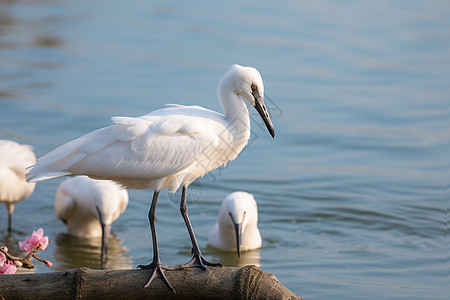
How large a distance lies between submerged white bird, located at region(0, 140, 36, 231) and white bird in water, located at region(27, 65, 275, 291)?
417cm

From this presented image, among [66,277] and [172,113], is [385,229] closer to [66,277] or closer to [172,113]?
[172,113]

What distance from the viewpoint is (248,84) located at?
5.59 meters

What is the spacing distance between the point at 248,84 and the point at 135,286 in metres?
1.65

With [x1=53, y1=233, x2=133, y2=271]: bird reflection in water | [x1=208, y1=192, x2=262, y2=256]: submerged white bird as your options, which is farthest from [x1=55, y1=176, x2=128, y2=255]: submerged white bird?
[x1=208, y1=192, x2=262, y2=256]: submerged white bird

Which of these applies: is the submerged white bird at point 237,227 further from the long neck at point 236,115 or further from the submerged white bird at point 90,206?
the long neck at point 236,115

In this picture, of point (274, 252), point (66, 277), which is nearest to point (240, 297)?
point (66, 277)

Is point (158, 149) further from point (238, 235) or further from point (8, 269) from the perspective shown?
point (238, 235)

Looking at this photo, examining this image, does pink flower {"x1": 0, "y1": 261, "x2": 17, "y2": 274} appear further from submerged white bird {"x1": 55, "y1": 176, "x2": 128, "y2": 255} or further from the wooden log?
submerged white bird {"x1": 55, "y1": 176, "x2": 128, "y2": 255}

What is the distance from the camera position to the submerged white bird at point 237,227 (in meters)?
8.52

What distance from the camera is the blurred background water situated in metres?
8.80

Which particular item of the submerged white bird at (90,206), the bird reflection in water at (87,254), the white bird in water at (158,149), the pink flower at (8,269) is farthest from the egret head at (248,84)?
the submerged white bird at (90,206)

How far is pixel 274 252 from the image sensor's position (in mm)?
8875

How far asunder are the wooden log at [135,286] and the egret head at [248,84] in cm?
134

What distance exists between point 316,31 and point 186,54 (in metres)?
3.13
